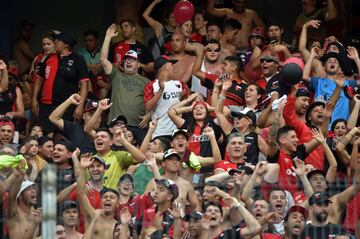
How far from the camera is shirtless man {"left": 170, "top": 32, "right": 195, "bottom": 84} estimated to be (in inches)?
894

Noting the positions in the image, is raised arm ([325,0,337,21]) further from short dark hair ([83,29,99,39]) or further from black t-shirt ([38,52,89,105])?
black t-shirt ([38,52,89,105])

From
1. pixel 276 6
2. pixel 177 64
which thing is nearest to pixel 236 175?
pixel 177 64

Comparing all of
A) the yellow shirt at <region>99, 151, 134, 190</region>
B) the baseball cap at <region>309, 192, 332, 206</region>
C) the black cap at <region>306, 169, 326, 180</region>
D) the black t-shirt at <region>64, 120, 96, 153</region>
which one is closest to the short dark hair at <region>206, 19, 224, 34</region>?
the black t-shirt at <region>64, 120, 96, 153</region>

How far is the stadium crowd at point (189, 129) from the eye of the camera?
1694cm

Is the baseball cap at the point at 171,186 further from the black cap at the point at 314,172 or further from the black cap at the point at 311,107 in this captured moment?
the black cap at the point at 311,107

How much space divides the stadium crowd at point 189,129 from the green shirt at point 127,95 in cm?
2

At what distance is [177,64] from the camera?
22.8 metres

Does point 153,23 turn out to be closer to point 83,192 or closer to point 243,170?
point 243,170

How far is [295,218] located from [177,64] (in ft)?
21.1

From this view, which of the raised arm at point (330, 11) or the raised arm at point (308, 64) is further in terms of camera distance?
the raised arm at point (330, 11)

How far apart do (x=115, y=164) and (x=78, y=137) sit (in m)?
1.12

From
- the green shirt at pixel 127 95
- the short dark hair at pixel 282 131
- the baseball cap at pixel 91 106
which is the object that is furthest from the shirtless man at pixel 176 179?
the green shirt at pixel 127 95

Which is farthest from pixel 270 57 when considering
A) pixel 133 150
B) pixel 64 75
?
pixel 133 150

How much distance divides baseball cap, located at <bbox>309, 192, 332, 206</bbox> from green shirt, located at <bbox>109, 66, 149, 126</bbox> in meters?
5.57
